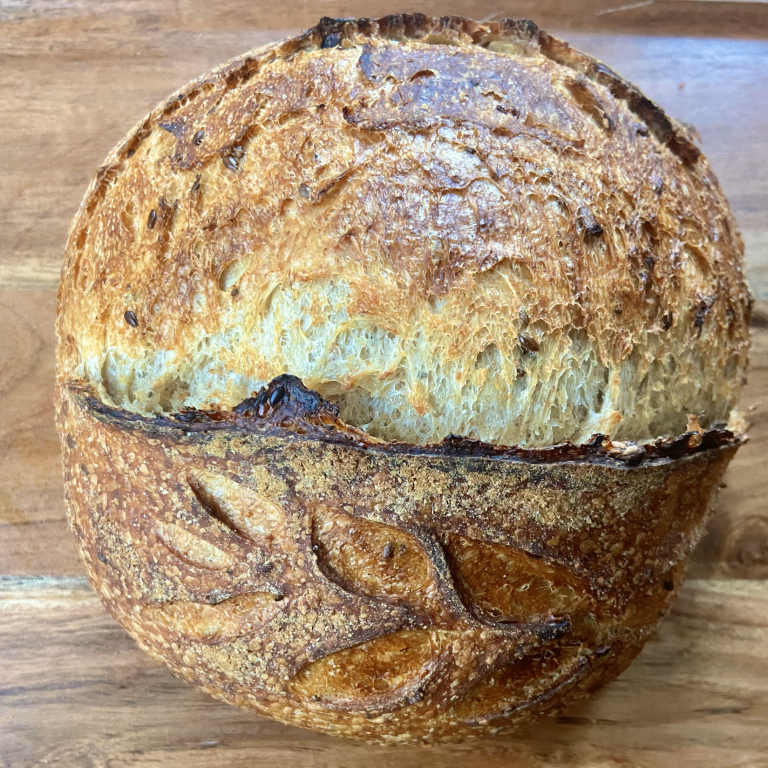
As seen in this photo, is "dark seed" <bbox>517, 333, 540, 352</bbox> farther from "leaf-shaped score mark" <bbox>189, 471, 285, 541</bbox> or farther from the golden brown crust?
"leaf-shaped score mark" <bbox>189, 471, 285, 541</bbox>

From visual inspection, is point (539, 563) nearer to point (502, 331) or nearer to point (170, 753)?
point (502, 331)

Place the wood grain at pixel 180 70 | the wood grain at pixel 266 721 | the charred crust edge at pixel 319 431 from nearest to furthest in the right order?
the charred crust edge at pixel 319 431 → the wood grain at pixel 266 721 → the wood grain at pixel 180 70

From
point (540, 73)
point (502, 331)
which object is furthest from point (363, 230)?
point (540, 73)

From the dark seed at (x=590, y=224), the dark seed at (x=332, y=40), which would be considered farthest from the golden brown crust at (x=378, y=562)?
the dark seed at (x=332, y=40)

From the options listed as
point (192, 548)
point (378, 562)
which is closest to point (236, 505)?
point (192, 548)

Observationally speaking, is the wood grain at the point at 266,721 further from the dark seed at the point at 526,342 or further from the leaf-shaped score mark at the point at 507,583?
the dark seed at the point at 526,342

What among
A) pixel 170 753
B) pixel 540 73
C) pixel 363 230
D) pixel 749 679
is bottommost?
pixel 170 753
